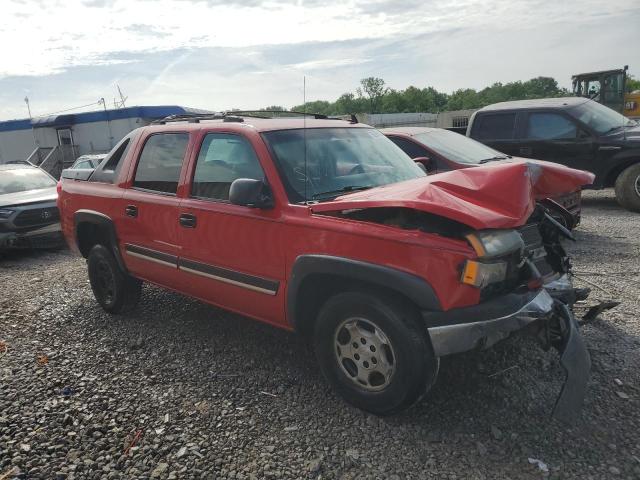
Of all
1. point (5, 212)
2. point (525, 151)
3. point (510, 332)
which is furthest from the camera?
point (525, 151)

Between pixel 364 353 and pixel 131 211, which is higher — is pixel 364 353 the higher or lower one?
the lower one

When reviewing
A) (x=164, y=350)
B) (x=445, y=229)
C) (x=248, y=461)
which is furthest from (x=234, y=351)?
(x=445, y=229)

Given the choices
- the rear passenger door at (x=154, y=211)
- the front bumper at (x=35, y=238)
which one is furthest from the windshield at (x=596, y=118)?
the front bumper at (x=35, y=238)

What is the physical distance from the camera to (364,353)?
9.52 feet

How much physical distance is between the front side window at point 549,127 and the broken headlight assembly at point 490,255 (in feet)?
23.1

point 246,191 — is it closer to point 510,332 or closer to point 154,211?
point 154,211

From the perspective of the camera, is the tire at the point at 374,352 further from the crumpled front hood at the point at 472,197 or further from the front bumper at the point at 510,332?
the crumpled front hood at the point at 472,197

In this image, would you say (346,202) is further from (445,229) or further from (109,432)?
(109,432)

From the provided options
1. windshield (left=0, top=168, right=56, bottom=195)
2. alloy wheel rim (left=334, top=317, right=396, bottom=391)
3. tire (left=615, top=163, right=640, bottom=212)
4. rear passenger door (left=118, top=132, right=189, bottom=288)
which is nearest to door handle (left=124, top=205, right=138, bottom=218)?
rear passenger door (left=118, top=132, right=189, bottom=288)

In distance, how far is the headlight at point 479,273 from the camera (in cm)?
249

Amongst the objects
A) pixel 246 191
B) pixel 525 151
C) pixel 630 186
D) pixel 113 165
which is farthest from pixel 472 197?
pixel 630 186

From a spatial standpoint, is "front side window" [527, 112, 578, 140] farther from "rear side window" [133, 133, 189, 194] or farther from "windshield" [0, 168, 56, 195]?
"windshield" [0, 168, 56, 195]

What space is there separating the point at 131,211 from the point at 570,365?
3.47 m

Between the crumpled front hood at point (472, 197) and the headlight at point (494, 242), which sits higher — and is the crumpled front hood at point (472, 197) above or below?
above
